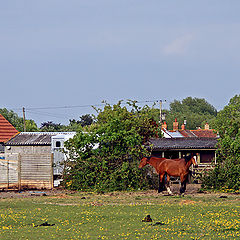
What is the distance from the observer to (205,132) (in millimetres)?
93312

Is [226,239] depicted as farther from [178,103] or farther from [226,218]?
[178,103]

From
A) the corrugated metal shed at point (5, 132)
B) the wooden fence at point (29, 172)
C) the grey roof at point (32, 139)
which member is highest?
the corrugated metal shed at point (5, 132)

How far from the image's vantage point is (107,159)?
106 ft

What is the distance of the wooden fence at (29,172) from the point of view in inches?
1299

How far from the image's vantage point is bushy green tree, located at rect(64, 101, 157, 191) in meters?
31.6

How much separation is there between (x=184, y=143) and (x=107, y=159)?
31.0 feet

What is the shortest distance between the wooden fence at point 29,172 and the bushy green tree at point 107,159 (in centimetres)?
126

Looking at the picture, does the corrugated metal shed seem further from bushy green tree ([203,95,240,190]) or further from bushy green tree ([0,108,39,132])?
bushy green tree ([0,108,39,132])

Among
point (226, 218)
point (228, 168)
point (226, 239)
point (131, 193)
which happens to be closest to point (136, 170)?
point (131, 193)

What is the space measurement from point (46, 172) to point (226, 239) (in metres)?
20.9

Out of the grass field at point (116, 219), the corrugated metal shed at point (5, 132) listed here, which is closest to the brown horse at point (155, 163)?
the grass field at point (116, 219)

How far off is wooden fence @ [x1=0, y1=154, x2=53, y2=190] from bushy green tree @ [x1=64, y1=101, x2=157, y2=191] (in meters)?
1.26

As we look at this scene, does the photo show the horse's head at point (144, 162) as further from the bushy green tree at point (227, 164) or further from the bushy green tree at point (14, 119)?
the bushy green tree at point (14, 119)

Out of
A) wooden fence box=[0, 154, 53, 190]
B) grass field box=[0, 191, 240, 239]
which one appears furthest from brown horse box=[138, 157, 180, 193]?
wooden fence box=[0, 154, 53, 190]
